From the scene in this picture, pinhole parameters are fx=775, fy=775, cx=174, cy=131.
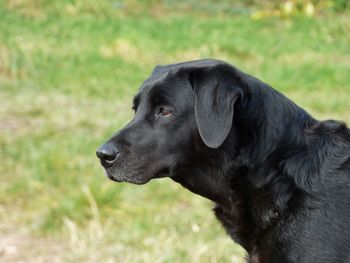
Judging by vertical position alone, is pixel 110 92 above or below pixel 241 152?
below

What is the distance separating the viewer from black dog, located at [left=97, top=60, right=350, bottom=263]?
3.11 m

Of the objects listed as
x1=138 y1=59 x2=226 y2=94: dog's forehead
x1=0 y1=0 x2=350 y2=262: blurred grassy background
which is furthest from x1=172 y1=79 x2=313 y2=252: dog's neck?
x1=0 y1=0 x2=350 y2=262: blurred grassy background

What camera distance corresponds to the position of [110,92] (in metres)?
8.34

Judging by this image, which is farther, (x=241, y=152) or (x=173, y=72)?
(x=173, y=72)

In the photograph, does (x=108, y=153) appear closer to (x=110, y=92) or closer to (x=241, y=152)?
(x=241, y=152)

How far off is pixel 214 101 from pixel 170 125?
22 cm

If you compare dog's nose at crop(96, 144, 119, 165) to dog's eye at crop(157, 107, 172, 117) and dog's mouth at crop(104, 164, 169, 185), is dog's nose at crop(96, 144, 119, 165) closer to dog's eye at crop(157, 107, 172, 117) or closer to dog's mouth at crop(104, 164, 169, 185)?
dog's mouth at crop(104, 164, 169, 185)

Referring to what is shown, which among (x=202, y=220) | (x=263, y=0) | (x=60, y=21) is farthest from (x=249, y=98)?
(x=263, y=0)

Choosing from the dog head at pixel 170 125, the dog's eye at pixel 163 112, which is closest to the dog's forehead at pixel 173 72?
the dog head at pixel 170 125

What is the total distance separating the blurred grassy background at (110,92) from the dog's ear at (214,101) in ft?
4.50

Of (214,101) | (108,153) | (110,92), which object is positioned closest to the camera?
(214,101)

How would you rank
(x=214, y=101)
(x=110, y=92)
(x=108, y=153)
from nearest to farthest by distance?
(x=214, y=101), (x=108, y=153), (x=110, y=92)

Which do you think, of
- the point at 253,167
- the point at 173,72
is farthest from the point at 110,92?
the point at 253,167

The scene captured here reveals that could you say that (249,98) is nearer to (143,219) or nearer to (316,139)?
(316,139)
